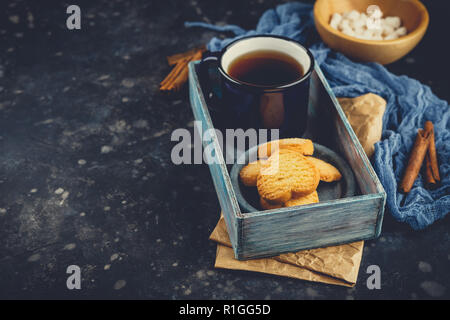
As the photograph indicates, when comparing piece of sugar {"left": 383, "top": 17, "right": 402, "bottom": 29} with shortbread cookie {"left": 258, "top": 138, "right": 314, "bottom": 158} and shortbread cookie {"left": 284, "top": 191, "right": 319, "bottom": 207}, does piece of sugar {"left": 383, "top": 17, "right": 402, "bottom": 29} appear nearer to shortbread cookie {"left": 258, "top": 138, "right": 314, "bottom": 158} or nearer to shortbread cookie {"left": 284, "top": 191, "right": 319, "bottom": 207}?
shortbread cookie {"left": 258, "top": 138, "right": 314, "bottom": 158}

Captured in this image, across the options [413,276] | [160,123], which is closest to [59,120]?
[160,123]

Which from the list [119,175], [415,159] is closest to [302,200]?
[415,159]

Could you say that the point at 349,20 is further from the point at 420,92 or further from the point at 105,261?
the point at 105,261

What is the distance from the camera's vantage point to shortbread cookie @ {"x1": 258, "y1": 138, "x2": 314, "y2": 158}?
3.12ft

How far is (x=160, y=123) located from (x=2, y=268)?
0.51 metres

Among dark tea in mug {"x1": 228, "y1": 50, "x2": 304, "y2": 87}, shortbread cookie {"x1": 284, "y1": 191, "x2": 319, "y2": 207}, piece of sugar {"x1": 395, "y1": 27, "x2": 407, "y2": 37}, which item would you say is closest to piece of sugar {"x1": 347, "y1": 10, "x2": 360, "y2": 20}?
piece of sugar {"x1": 395, "y1": 27, "x2": 407, "y2": 37}

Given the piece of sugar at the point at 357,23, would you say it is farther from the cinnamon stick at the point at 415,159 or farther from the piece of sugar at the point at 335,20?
the cinnamon stick at the point at 415,159

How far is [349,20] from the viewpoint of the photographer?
132 centimetres

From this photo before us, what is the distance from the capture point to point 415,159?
1.04m

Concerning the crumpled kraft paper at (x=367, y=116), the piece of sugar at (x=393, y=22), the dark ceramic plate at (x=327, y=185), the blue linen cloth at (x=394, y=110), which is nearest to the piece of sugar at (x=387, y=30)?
the piece of sugar at (x=393, y=22)

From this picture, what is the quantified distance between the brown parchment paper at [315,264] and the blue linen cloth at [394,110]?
15 cm

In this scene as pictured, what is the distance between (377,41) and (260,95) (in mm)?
450

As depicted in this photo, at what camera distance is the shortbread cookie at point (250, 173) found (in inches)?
36.4
